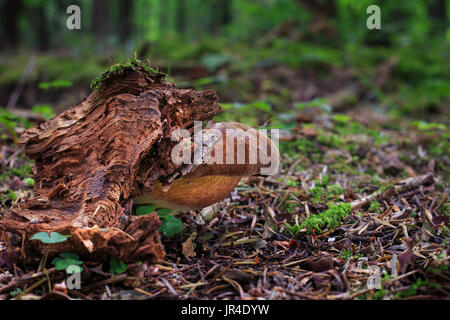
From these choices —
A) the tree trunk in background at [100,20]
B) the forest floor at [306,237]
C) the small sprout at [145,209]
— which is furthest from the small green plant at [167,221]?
the tree trunk in background at [100,20]

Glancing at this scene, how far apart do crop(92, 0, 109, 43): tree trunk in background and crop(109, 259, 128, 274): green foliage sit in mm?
10128

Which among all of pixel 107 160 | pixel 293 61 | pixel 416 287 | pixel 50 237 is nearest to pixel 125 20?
pixel 293 61

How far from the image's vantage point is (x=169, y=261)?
2.10 m

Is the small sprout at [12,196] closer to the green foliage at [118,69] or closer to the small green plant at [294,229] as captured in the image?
the green foliage at [118,69]

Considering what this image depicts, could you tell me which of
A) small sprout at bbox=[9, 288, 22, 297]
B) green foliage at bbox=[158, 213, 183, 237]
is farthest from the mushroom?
small sprout at bbox=[9, 288, 22, 297]

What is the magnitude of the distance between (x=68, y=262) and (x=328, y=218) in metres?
1.76

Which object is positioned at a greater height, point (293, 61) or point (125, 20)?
point (125, 20)

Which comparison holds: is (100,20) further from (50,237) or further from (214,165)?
(50,237)

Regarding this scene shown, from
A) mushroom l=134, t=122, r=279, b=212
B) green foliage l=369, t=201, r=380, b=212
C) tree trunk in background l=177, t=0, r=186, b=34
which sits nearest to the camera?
mushroom l=134, t=122, r=279, b=212

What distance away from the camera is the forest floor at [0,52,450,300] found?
5.77 ft

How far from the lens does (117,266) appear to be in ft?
5.87

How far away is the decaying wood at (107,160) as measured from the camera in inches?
70.4

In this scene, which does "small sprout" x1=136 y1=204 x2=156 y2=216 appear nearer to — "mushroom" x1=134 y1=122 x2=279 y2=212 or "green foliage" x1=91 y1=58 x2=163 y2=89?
"mushroom" x1=134 y1=122 x2=279 y2=212
